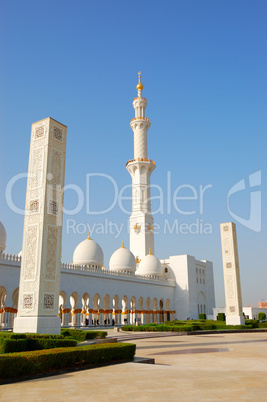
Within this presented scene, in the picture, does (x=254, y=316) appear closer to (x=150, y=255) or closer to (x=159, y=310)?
(x=159, y=310)

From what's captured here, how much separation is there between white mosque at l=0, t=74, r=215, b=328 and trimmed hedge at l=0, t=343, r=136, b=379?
18.5 metres

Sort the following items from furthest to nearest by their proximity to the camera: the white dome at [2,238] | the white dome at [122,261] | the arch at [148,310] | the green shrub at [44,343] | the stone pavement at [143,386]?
the arch at [148,310] < the white dome at [122,261] < the white dome at [2,238] < the green shrub at [44,343] < the stone pavement at [143,386]

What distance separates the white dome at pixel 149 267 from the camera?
1539 inches

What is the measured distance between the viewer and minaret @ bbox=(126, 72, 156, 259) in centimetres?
4022

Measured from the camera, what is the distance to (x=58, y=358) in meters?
6.98

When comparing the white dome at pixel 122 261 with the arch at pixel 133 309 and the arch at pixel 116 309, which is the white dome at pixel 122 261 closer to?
the arch at pixel 133 309

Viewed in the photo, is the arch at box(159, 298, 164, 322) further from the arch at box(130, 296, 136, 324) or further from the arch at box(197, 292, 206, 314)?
the arch at box(197, 292, 206, 314)

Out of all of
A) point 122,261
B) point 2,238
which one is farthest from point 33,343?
point 122,261

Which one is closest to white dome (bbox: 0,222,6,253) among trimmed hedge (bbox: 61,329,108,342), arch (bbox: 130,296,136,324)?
trimmed hedge (bbox: 61,329,108,342)

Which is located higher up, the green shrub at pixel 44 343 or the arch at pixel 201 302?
the arch at pixel 201 302

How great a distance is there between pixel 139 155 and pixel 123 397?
37.6 metres

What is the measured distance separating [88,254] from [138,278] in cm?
591

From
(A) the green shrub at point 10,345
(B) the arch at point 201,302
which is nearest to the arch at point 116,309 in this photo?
(B) the arch at point 201,302

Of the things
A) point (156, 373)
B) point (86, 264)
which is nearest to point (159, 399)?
point (156, 373)
